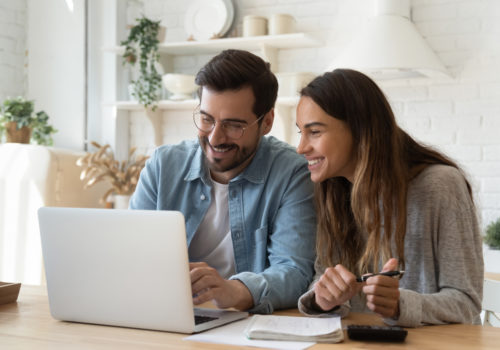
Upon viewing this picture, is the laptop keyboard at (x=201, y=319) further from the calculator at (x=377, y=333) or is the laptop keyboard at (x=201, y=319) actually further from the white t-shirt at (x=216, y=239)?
the white t-shirt at (x=216, y=239)

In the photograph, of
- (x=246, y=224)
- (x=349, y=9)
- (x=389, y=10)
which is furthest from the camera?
(x=349, y=9)

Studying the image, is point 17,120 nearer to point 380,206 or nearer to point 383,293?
point 380,206

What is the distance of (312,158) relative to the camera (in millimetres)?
1647

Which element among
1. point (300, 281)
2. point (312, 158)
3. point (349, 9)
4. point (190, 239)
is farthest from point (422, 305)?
point (349, 9)

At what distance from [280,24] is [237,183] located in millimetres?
1757

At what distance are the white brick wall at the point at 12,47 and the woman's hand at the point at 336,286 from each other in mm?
3071

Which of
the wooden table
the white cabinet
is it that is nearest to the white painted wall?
the white cabinet

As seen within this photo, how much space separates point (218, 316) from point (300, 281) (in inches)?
11.3

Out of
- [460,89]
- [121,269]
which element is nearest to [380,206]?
[121,269]

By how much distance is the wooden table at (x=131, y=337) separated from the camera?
116cm

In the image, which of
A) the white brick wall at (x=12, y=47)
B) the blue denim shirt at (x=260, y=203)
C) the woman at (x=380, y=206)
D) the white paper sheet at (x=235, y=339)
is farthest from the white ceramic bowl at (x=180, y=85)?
the white paper sheet at (x=235, y=339)

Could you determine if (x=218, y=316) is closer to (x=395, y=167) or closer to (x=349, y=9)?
(x=395, y=167)

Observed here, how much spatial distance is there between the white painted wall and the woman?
8.72ft

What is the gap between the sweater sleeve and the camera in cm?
140
